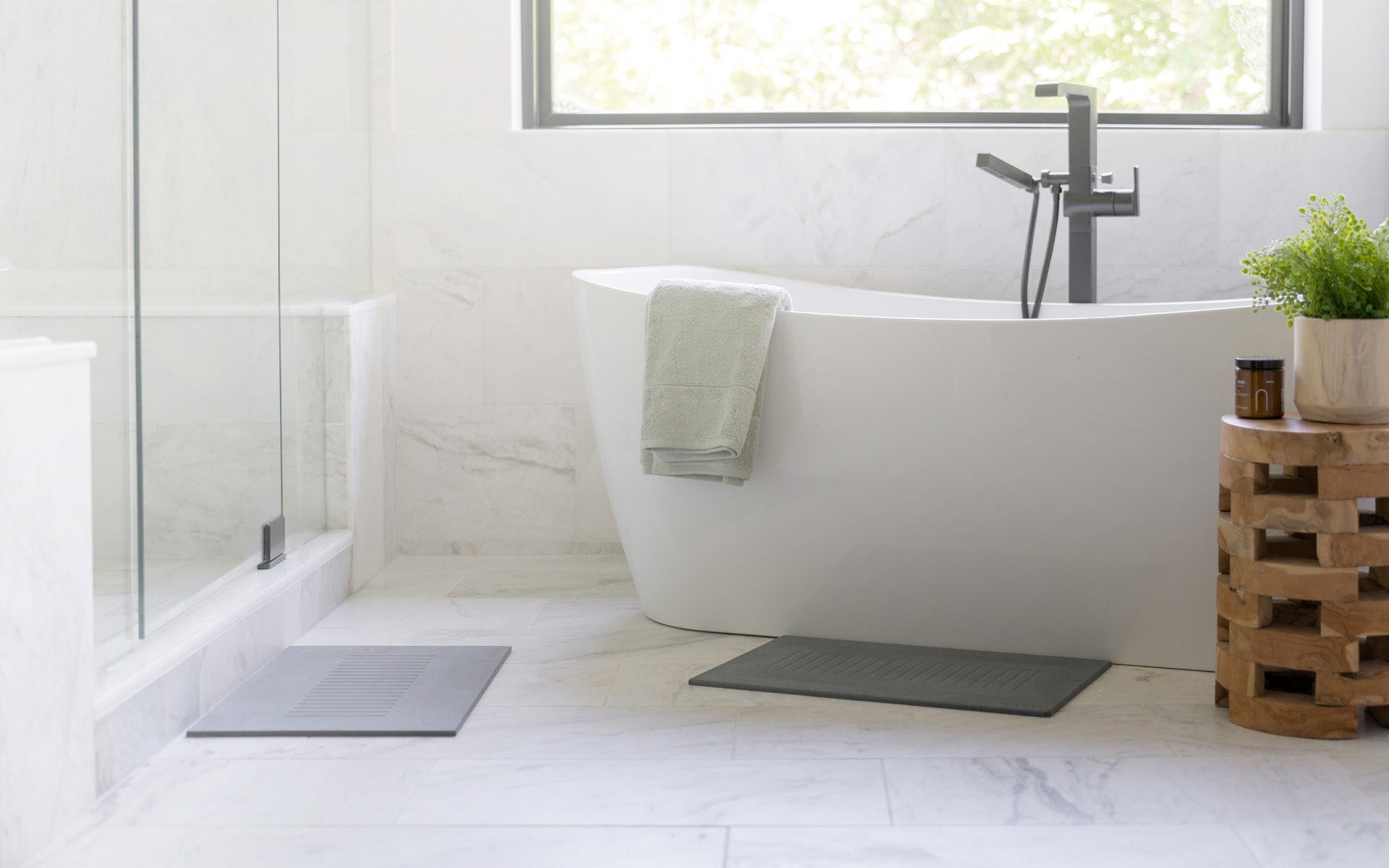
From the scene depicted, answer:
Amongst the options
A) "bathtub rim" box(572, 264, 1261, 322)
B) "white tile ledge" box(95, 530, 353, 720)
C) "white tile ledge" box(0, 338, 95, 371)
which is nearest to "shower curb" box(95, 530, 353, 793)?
"white tile ledge" box(95, 530, 353, 720)

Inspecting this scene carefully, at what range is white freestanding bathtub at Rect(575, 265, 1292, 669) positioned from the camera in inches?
80.0

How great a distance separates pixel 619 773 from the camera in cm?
174

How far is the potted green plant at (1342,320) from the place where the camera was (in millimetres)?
1787

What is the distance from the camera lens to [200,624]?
2.00 meters

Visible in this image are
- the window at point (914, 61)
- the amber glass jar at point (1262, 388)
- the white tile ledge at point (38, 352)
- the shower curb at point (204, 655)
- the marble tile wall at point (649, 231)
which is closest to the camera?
the white tile ledge at point (38, 352)

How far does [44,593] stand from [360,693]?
26.6 inches

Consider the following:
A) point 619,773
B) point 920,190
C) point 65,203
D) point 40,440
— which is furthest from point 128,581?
point 920,190

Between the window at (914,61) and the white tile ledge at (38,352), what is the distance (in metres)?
1.86

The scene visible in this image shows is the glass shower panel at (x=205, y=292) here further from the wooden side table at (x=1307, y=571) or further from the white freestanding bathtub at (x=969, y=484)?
the wooden side table at (x=1307, y=571)

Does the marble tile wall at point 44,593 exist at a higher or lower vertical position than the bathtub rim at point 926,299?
lower

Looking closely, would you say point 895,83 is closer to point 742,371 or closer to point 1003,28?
point 1003,28

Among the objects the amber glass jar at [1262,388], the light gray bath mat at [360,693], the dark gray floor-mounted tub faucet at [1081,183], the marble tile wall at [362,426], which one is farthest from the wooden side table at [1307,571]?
the marble tile wall at [362,426]

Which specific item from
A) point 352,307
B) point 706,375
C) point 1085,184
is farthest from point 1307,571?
point 352,307

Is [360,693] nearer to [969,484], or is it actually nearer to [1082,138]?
[969,484]
